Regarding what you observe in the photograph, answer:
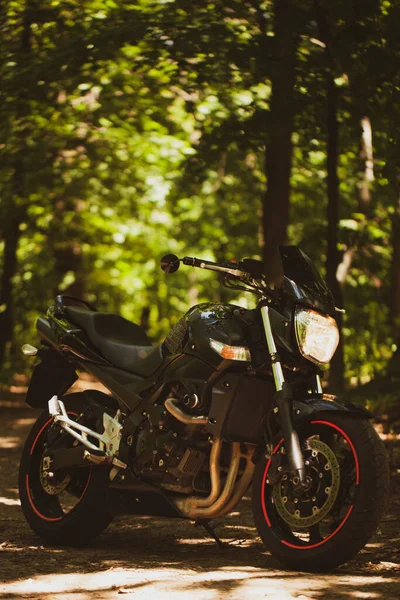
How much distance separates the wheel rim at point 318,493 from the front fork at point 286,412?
0.26 ft

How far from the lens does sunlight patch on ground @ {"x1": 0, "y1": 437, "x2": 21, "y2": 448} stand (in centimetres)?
1065

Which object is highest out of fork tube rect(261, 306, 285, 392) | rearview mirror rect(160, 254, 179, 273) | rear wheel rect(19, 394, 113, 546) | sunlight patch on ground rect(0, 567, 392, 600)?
rearview mirror rect(160, 254, 179, 273)

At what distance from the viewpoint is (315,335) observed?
5.08 m

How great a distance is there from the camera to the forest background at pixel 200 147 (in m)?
9.12

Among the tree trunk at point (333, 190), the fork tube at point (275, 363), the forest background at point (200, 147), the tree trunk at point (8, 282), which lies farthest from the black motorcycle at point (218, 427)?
the tree trunk at point (8, 282)

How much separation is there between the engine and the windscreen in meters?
0.83

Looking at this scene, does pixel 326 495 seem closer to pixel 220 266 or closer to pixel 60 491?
pixel 220 266

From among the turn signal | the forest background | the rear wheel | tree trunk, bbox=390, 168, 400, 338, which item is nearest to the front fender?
the turn signal

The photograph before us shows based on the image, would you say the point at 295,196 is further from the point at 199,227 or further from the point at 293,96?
the point at 293,96

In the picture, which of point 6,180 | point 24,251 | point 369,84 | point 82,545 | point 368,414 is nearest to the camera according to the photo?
point 368,414

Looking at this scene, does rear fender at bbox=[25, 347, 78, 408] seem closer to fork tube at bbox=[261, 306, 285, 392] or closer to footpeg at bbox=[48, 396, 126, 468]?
footpeg at bbox=[48, 396, 126, 468]

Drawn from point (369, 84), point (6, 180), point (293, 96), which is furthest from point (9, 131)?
point (369, 84)

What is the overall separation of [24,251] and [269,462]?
1519cm

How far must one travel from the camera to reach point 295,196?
17281 mm
